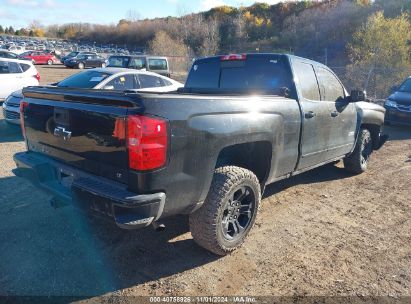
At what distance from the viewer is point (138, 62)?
63.9 feet

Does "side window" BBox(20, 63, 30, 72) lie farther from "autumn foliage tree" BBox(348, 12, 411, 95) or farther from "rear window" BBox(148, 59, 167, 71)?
"autumn foliage tree" BBox(348, 12, 411, 95)

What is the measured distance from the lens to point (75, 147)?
3008 mm

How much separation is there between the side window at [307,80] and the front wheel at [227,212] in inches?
61.6

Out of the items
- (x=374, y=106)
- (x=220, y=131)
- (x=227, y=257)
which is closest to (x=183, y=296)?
(x=227, y=257)

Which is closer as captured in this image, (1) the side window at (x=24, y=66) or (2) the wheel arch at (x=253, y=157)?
(2) the wheel arch at (x=253, y=157)

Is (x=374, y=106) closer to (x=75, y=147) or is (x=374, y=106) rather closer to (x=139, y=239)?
(x=139, y=239)

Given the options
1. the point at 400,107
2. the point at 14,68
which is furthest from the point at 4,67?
the point at 400,107

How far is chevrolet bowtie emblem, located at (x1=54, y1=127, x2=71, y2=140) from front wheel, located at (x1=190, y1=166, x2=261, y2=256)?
1.32 m

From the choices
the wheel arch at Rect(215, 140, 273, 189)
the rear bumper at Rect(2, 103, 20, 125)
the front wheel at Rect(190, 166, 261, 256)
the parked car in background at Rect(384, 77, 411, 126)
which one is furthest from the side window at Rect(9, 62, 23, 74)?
the parked car in background at Rect(384, 77, 411, 126)

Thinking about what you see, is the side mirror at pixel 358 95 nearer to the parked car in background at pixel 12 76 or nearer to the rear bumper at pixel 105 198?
the rear bumper at pixel 105 198

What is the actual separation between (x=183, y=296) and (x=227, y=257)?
735mm

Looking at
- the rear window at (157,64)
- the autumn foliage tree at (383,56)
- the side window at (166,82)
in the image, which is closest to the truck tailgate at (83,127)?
the side window at (166,82)

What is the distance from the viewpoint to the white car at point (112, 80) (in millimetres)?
7445

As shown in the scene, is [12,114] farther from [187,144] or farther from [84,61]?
[84,61]
